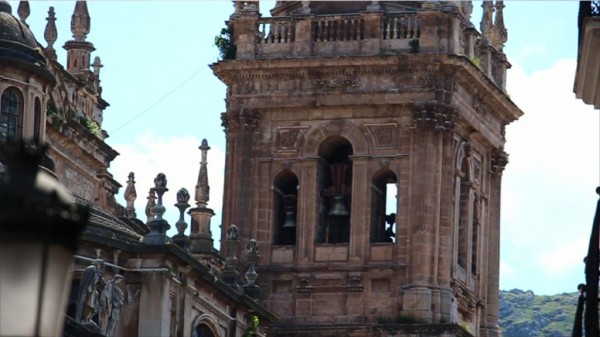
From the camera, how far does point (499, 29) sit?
71812mm

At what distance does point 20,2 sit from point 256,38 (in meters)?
19.5

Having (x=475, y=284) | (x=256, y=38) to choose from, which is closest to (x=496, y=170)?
(x=475, y=284)

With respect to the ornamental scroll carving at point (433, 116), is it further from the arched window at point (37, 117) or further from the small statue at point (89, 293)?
the small statue at point (89, 293)

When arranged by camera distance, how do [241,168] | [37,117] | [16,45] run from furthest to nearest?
1. [241,168]
2. [37,117]
3. [16,45]

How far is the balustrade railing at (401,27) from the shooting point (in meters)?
65.8

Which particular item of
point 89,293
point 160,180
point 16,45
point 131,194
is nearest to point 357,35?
point 131,194

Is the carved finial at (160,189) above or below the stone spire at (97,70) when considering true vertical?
below

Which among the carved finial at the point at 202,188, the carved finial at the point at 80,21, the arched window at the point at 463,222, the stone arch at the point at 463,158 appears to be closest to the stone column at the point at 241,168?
the carved finial at the point at 202,188

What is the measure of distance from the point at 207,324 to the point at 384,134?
728 inches

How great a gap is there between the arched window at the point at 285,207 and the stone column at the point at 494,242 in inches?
263

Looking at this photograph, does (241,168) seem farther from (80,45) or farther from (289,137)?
(80,45)

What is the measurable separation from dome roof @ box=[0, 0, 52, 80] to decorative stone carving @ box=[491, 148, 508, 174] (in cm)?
2847

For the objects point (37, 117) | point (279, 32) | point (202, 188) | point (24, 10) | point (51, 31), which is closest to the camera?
point (37, 117)

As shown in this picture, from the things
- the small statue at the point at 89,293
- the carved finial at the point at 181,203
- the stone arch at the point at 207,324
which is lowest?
the small statue at the point at 89,293
